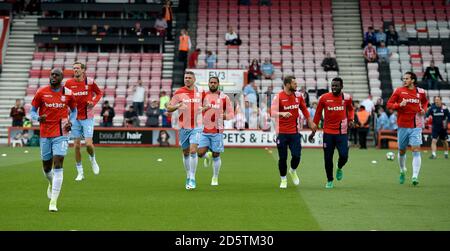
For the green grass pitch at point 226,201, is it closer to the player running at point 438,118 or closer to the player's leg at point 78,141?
the player's leg at point 78,141

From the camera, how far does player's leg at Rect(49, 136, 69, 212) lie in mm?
13656

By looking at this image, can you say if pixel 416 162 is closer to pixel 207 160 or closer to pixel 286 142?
pixel 286 142

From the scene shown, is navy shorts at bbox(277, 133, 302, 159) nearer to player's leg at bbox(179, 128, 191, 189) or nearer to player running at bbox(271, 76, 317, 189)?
player running at bbox(271, 76, 317, 189)

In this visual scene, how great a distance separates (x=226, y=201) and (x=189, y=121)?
3.18 meters

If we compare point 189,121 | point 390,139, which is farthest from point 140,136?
point 189,121

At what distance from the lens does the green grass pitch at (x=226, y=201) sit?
12242 millimetres

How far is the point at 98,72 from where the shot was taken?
1823 inches

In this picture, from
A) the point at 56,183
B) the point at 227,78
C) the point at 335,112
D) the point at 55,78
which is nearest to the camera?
the point at 56,183

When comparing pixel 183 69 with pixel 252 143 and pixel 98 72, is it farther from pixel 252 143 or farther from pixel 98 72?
pixel 252 143

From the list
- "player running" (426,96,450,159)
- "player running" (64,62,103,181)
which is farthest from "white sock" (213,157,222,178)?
"player running" (426,96,450,159)

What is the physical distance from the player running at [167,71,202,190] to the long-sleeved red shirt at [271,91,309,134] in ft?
5.58

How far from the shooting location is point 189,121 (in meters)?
18.0
